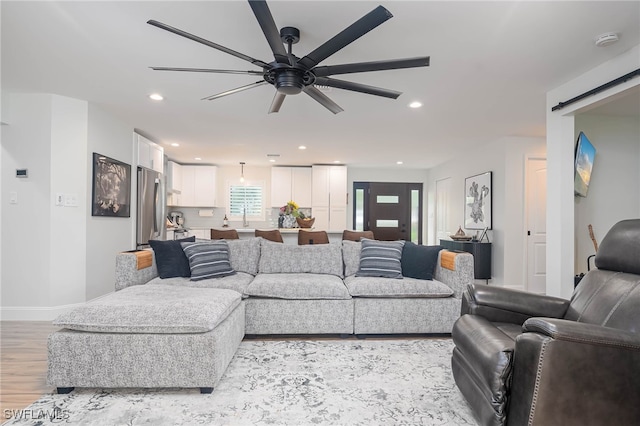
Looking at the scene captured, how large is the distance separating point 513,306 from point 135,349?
2.31 m

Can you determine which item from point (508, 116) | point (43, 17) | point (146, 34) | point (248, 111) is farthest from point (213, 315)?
point (508, 116)

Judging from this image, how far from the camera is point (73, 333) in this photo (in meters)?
2.03

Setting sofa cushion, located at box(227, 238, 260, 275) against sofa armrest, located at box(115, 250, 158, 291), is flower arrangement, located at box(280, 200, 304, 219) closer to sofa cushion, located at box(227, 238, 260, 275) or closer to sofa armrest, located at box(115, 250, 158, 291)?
sofa cushion, located at box(227, 238, 260, 275)

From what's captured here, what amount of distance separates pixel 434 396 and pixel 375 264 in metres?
1.47

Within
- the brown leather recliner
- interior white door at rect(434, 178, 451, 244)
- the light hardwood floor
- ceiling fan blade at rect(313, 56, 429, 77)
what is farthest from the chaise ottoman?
interior white door at rect(434, 178, 451, 244)

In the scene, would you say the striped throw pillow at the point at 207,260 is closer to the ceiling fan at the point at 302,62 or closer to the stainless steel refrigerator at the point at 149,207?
the ceiling fan at the point at 302,62

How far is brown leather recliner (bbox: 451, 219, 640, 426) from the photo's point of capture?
1.31m

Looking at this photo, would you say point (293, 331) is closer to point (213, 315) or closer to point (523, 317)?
point (213, 315)

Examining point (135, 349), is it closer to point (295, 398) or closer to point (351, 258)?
point (295, 398)

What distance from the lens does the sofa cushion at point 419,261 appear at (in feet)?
10.8

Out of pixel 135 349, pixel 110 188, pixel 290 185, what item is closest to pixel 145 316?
pixel 135 349

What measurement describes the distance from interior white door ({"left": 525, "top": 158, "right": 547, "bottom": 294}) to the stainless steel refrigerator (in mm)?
5842

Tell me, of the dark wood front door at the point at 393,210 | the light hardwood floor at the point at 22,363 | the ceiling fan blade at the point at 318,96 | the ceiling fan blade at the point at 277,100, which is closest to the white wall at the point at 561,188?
the ceiling fan blade at the point at 318,96

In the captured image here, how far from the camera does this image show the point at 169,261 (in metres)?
3.23
